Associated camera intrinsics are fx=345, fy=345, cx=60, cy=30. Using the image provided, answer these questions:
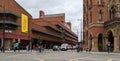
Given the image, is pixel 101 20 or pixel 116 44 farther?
pixel 101 20

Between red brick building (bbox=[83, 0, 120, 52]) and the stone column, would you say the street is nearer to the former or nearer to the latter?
the stone column

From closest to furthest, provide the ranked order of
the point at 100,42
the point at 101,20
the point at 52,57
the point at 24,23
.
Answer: the point at 52,57 → the point at 101,20 → the point at 100,42 → the point at 24,23

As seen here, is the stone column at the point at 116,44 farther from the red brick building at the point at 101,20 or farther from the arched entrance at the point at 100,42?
the arched entrance at the point at 100,42

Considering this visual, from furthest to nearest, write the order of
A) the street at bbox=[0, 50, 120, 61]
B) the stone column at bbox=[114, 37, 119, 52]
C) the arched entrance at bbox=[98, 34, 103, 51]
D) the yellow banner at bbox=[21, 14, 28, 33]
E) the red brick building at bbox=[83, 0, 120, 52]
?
1. the yellow banner at bbox=[21, 14, 28, 33]
2. the red brick building at bbox=[83, 0, 120, 52]
3. the arched entrance at bbox=[98, 34, 103, 51]
4. the stone column at bbox=[114, 37, 119, 52]
5. the street at bbox=[0, 50, 120, 61]

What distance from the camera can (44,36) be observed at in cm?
13938

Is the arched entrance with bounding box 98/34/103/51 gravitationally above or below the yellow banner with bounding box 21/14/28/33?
below

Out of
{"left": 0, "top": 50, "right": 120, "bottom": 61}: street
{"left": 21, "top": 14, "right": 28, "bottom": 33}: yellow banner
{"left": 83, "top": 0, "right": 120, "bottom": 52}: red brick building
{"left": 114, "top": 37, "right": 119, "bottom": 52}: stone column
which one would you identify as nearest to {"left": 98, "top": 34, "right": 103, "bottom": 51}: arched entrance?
{"left": 83, "top": 0, "right": 120, "bottom": 52}: red brick building

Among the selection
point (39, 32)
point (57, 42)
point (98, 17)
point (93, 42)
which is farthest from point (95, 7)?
point (57, 42)

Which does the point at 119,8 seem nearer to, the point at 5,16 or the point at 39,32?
the point at 5,16

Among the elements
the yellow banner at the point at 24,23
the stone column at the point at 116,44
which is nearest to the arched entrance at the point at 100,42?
the stone column at the point at 116,44

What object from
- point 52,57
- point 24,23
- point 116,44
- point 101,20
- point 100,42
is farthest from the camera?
point 24,23

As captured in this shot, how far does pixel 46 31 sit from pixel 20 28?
41565mm

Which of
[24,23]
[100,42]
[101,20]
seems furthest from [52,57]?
[24,23]

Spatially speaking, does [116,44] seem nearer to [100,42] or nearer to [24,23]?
[100,42]
